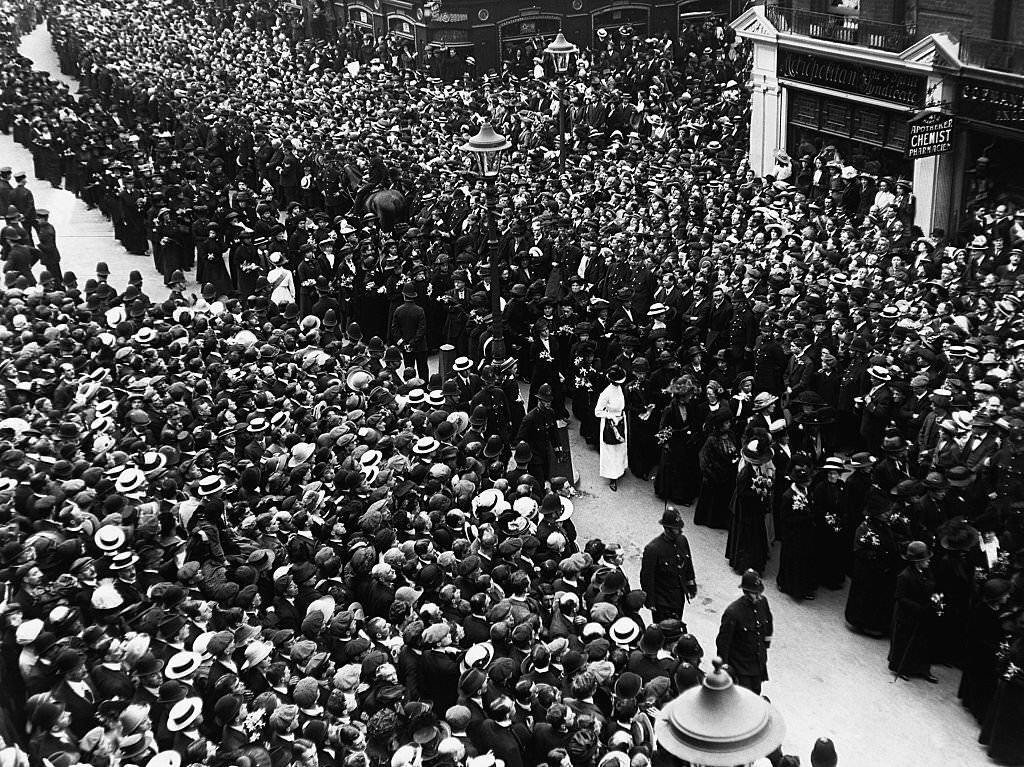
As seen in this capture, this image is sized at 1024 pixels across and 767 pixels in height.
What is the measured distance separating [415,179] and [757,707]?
19.9m

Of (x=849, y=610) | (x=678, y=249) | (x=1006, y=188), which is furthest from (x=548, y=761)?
(x=1006, y=188)

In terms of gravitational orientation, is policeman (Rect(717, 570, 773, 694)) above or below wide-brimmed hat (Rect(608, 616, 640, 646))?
below

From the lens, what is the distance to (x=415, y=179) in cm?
2470

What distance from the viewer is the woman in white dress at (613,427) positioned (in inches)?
587

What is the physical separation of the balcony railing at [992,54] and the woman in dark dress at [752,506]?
10.8m

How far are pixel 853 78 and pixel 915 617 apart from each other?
15663 mm

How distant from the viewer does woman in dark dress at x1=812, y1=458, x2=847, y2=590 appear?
488 inches

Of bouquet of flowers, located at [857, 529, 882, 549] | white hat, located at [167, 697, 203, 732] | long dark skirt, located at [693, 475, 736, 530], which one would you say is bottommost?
long dark skirt, located at [693, 475, 736, 530]

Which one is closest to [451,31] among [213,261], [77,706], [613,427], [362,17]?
[362,17]

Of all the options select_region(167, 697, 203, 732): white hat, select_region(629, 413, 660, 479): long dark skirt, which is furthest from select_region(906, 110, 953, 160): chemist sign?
select_region(167, 697, 203, 732): white hat

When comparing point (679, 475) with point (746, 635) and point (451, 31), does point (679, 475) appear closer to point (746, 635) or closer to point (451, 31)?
point (746, 635)

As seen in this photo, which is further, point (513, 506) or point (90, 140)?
point (90, 140)

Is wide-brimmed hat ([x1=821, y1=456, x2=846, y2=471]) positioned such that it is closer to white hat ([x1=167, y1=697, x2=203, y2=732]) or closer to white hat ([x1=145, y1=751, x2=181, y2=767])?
white hat ([x1=167, y1=697, x2=203, y2=732])

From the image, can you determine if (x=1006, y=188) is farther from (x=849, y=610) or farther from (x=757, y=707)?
(x=757, y=707)
